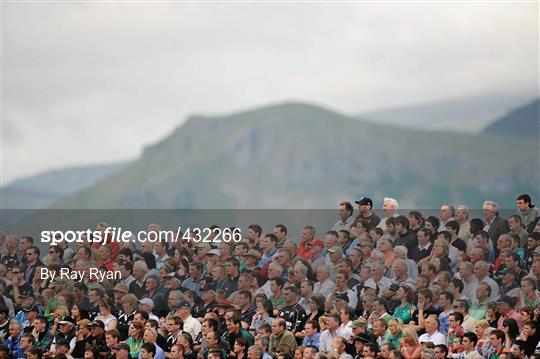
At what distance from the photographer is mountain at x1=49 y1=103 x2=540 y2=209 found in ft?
105

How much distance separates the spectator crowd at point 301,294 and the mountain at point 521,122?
1254 centimetres

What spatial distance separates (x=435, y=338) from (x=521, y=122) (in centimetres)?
1582

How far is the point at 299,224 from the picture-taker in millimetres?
28906

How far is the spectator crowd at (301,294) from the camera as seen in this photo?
599 inches

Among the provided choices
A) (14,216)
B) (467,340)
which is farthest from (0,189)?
(467,340)

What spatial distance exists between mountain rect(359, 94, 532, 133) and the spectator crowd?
1277 cm

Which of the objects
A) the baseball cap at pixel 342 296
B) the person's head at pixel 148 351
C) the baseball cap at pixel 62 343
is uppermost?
the baseball cap at pixel 342 296

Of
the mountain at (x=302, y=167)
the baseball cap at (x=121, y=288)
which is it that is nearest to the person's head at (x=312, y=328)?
the baseball cap at (x=121, y=288)

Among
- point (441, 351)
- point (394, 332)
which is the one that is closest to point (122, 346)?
point (394, 332)

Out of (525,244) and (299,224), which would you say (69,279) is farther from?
(299,224)

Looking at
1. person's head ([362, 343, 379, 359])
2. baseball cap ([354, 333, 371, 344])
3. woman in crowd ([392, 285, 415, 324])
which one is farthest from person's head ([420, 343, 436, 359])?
woman in crowd ([392, 285, 415, 324])

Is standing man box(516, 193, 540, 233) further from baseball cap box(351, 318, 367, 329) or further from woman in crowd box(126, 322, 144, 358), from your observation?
woman in crowd box(126, 322, 144, 358)

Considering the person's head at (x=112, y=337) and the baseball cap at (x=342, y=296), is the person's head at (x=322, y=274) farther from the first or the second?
the person's head at (x=112, y=337)

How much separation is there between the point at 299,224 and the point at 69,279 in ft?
37.3
